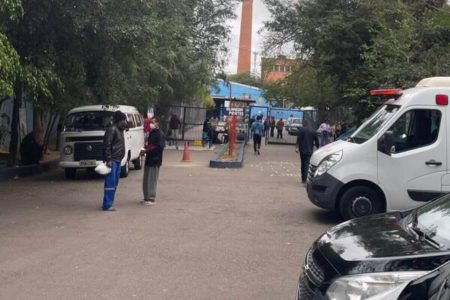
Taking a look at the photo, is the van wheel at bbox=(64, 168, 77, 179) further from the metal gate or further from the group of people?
the metal gate

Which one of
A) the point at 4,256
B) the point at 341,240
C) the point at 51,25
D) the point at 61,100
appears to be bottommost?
the point at 4,256

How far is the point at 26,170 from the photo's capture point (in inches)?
691

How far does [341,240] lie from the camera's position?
184 inches

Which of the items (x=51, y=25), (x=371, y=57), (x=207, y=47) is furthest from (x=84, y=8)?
(x=207, y=47)

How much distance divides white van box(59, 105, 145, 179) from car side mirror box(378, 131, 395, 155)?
7.62 meters

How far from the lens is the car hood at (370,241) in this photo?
13.7 ft

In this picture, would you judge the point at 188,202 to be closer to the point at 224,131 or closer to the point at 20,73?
the point at 20,73

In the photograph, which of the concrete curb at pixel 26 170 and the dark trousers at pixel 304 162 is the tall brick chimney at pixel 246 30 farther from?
the dark trousers at pixel 304 162

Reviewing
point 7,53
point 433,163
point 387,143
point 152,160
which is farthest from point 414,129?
point 7,53

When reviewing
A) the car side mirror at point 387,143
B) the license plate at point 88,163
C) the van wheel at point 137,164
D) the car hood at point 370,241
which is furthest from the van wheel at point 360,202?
the van wheel at point 137,164

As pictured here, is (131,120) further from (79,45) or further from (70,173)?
(79,45)

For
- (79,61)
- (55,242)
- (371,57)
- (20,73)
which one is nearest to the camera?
(55,242)

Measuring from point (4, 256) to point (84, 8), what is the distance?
18.2 feet

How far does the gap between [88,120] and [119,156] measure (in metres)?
5.67
